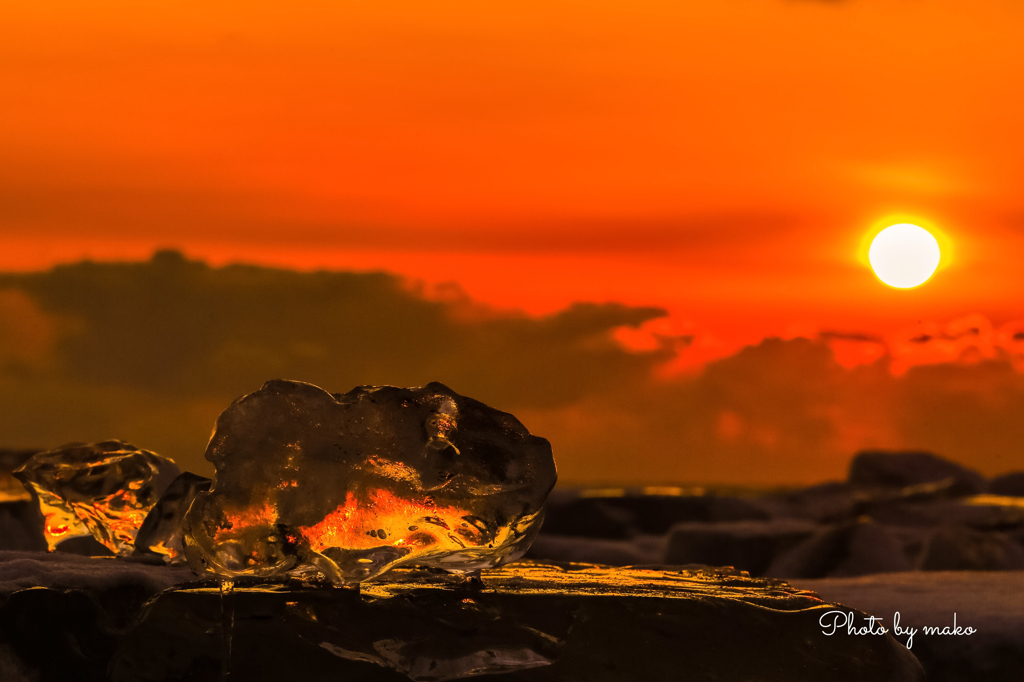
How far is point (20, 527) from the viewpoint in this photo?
4871 millimetres

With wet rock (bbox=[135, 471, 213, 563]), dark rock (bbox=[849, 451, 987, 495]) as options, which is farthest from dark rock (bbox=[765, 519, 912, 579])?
dark rock (bbox=[849, 451, 987, 495])

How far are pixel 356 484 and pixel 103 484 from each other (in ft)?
3.75

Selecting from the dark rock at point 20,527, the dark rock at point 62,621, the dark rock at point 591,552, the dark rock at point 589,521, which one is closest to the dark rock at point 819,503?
the dark rock at point 589,521

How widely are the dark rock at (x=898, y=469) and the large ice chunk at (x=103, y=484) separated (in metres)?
14.4

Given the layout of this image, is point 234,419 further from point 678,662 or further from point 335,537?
point 678,662

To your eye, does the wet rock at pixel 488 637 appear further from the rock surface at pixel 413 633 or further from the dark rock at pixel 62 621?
the dark rock at pixel 62 621

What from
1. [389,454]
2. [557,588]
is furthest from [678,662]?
[389,454]

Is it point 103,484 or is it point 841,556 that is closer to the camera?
point 103,484

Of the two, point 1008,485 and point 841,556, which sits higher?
point 1008,485

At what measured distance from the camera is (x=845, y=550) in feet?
22.6

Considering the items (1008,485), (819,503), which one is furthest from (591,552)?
(1008,485)

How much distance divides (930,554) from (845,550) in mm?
880

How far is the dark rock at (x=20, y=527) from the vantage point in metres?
4.77

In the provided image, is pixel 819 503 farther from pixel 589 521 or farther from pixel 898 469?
pixel 589 521
